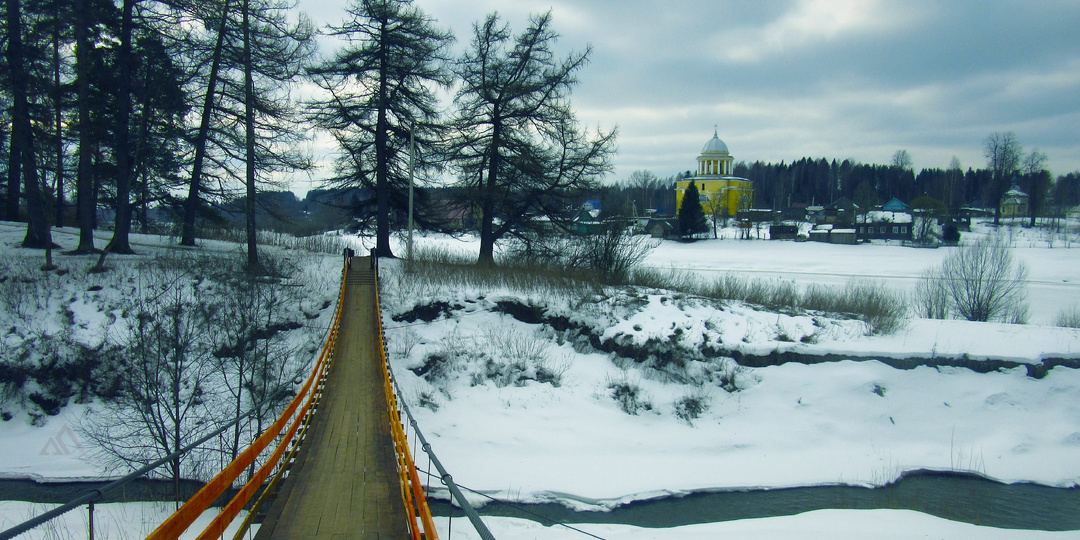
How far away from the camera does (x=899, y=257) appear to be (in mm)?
51750

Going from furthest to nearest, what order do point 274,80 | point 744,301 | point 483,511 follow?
point 744,301 < point 274,80 < point 483,511

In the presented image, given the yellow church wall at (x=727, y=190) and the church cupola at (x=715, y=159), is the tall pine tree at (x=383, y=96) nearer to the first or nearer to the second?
the yellow church wall at (x=727, y=190)

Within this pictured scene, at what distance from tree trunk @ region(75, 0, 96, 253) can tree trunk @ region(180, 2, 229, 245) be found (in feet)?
10.3

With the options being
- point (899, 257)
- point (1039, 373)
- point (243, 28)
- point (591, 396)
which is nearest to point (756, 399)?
point (591, 396)

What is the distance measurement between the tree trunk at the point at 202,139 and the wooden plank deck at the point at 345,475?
550 inches

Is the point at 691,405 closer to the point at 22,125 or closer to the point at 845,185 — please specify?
the point at 22,125

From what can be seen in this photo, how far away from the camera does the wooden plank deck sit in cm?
620

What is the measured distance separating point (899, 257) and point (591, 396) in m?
48.8

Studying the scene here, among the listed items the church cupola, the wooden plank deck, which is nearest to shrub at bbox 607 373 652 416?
the wooden plank deck

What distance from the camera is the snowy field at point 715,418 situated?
475 inches

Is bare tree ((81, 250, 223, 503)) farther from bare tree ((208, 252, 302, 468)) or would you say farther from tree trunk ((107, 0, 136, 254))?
tree trunk ((107, 0, 136, 254))

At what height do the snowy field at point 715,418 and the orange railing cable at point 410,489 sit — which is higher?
the orange railing cable at point 410,489

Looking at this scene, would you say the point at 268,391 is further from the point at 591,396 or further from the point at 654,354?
the point at 654,354

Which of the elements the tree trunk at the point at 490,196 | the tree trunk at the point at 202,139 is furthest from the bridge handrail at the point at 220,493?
the tree trunk at the point at 202,139
